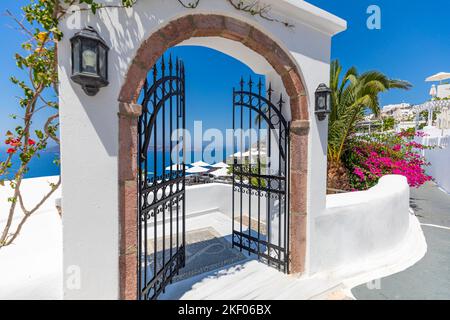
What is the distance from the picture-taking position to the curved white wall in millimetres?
→ 3436

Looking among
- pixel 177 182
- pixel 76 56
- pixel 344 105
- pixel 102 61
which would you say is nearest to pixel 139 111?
pixel 102 61

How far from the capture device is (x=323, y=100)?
3.24 m

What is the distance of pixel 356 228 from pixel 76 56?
4472mm

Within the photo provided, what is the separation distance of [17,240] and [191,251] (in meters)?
2.58

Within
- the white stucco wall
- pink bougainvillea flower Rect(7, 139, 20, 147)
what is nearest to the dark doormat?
the white stucco wall

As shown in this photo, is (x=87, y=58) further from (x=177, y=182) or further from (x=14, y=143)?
(x=177, y=182)

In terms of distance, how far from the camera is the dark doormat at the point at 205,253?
358 centimetres

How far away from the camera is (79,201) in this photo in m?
2.02

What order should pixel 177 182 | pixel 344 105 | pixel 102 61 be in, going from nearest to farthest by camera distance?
pixel 102 61
pixel 177 182
pixel 344 105

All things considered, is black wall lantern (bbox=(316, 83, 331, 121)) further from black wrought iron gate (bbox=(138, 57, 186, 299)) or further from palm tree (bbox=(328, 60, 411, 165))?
palm tree (bbox=(328, 60, 411, 165))

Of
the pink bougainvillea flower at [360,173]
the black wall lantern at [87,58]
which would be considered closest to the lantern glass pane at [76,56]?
the black wall lantern at [87,58]

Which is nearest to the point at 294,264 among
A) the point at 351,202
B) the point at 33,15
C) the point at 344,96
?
the point at 351,202

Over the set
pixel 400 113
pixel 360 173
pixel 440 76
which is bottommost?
pixel 360 173

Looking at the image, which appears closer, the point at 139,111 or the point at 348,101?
the point at 139,111
